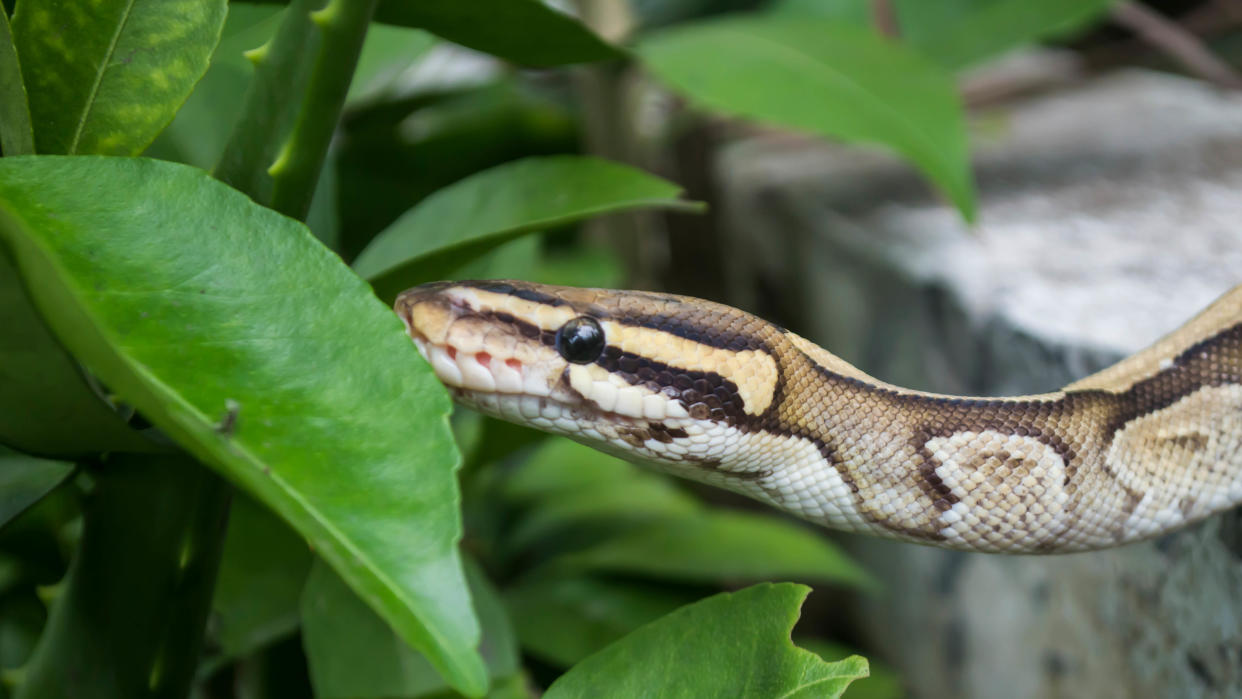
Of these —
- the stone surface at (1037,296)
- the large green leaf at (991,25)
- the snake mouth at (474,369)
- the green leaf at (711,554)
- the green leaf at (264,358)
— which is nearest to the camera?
the green leaf at (264,358)

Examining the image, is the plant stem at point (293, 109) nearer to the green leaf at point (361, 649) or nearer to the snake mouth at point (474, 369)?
the snake mouth at point (474, 369)

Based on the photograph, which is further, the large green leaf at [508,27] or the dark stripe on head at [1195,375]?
the dark stripe on head at [1195,375]

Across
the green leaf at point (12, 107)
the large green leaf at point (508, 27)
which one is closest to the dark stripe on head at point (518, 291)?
the large green leaf at point (508, 27)

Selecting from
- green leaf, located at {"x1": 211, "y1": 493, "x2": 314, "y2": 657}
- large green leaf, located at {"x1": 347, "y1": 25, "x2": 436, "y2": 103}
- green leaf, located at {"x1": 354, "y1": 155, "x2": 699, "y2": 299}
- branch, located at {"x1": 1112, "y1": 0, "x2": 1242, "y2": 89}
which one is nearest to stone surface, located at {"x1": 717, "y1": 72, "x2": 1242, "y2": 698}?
branch, located at {"x1": 1112, "y1": 0, "x2": 1242, "y2": 89}

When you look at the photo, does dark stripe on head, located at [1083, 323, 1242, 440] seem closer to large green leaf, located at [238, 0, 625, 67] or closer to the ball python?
the ball python

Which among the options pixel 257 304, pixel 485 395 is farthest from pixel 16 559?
pixel 257 304

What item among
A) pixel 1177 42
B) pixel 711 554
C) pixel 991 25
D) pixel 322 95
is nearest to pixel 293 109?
pixel 322 95

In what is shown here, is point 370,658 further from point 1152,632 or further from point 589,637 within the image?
point 1152,632
